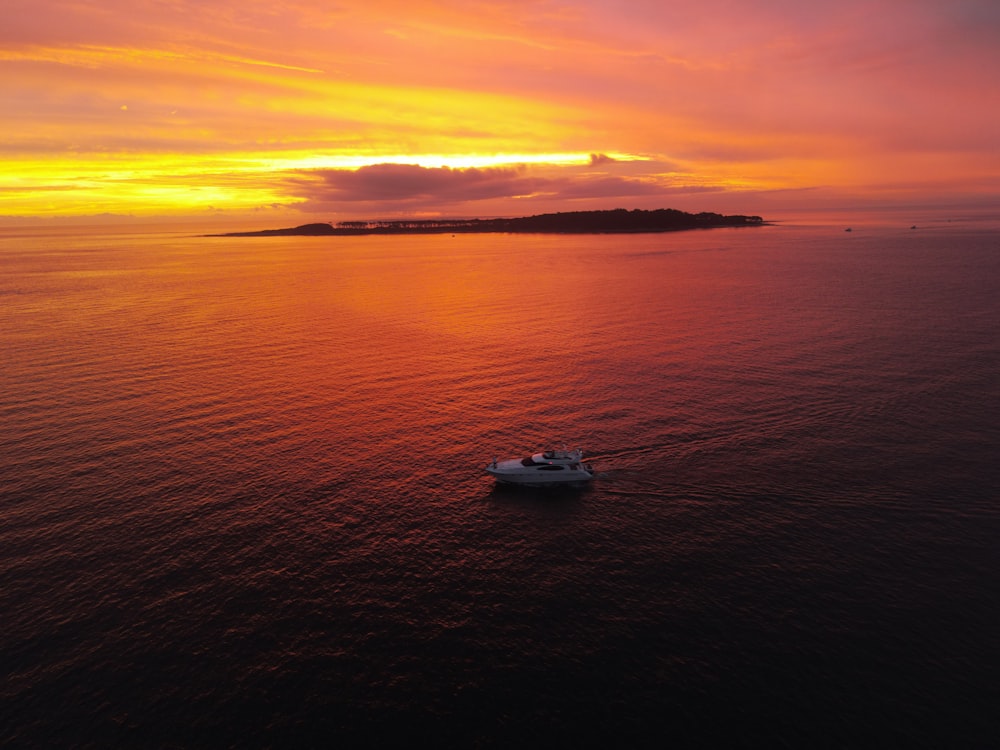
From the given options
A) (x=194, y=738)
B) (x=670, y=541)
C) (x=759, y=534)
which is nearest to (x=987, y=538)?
(x=759, y=534)

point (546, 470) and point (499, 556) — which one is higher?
point (546, 470)

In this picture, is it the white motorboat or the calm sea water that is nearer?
the calm sea water

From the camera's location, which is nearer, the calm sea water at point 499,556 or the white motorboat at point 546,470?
the calm sea water at point 499,556

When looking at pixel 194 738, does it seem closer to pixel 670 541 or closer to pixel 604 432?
pixel 670 541

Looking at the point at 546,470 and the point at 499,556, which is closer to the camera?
the point at 499,556
